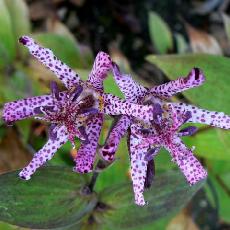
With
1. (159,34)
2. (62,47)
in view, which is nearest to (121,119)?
(62,47)

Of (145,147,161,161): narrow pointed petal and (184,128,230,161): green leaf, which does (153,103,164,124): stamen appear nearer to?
(145,147,161,161): narrow pointed petal

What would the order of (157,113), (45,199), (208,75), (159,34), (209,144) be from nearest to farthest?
(157,113) < (45,199) < (208,75) < (209,144) < (159,34)

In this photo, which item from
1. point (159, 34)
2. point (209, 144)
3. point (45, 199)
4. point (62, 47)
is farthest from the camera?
point (159, 34)

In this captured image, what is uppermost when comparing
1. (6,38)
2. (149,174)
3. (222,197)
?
(149,174)

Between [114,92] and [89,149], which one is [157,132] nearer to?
[89,149]

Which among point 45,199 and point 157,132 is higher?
point 157,132

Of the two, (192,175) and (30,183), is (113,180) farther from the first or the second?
(192,175)

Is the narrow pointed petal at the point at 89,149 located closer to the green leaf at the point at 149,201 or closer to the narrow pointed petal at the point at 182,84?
the narrow pointed petal at the point at 182,84

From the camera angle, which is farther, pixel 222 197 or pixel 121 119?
pixel 222 197
